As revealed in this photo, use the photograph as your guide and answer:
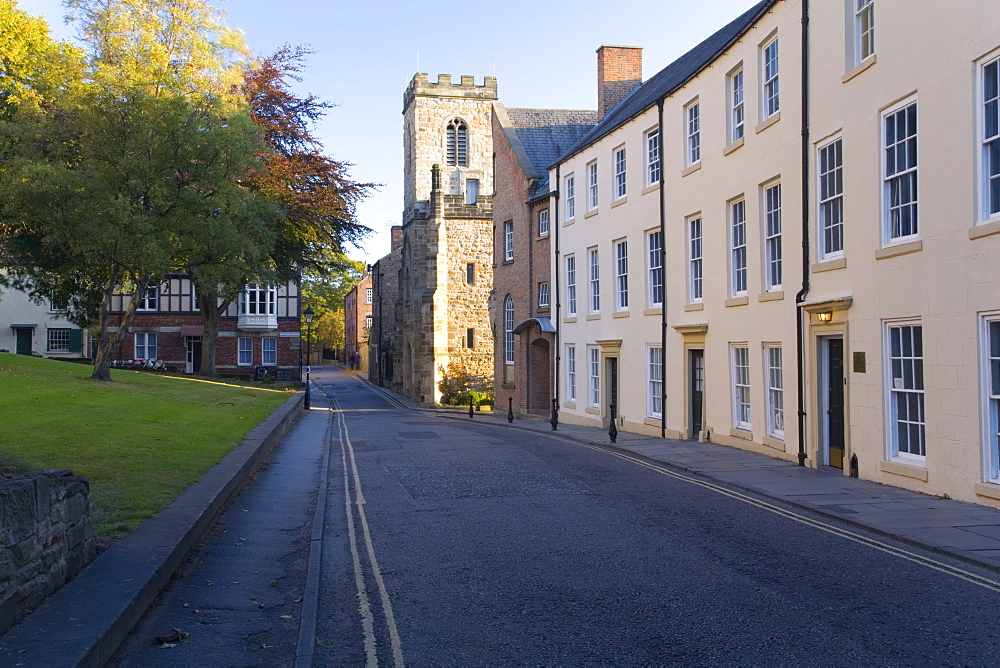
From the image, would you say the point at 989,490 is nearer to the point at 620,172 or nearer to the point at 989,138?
the point at 989,138

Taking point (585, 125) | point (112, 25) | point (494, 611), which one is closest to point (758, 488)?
point (494, 611)

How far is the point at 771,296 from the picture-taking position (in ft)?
57.4

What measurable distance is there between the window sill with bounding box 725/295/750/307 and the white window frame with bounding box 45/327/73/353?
5144cm

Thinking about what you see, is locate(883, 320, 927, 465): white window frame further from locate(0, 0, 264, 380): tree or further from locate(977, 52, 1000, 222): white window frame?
locate(0, 0, 264, 380): tree

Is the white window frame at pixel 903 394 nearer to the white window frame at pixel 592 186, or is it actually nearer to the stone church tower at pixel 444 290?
the white window frame at pixel 592 186

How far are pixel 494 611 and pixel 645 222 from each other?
741 inches

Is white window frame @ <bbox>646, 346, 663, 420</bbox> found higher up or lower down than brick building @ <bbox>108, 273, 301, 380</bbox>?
lower down

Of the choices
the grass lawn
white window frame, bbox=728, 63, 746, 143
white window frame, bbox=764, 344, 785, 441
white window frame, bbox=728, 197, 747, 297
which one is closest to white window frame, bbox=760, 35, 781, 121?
white window frame, bbox=728, 63, 746, 143

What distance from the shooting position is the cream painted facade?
11484mm

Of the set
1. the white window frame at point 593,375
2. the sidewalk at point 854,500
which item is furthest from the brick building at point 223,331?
the sidewalk at point 854,500

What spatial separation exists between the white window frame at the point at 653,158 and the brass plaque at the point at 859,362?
34.8 feet

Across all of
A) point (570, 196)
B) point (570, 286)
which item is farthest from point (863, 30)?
point (570, 286)

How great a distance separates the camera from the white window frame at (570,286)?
Result: 30.6 meters

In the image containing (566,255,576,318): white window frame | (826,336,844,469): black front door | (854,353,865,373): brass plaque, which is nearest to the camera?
(854,353,865,373): brass plaque
